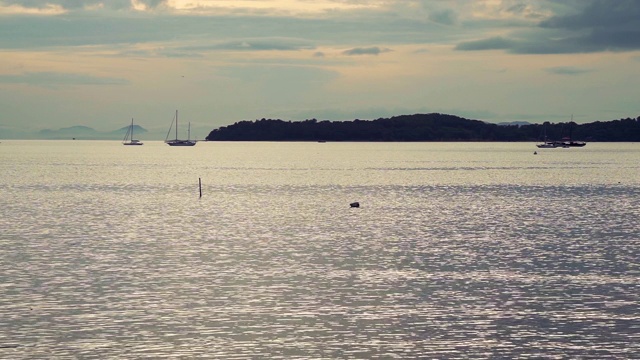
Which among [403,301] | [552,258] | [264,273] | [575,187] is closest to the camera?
[403,301]

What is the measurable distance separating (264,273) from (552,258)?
19319 mm

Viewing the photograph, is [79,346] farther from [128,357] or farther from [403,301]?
[403,301]

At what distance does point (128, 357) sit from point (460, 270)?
85.4ft

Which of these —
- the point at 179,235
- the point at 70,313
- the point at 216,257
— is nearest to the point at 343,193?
the point at 179,235

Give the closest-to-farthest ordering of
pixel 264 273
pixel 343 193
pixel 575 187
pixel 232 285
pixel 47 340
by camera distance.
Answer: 1. pixel 47 340
2. pixel 232 285
3. pixel 264 273
4. pixel 343 193
5. pixel 575 187

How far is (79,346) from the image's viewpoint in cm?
3312

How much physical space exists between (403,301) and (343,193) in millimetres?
93200

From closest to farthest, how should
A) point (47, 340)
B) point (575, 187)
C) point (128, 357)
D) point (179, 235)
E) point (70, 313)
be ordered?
point (128, 357), point (47, 340), point (70, 313), point (179, 235), point (575, 187)

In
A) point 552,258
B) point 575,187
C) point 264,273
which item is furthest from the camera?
point 575,187

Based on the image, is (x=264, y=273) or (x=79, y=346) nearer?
(x=79, y=346)

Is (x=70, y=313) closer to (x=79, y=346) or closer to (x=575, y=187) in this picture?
(x=79, y=346)

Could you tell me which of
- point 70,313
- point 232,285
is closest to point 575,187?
point 232,285

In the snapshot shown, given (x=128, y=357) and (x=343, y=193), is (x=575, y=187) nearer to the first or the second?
(x=343, y=193)

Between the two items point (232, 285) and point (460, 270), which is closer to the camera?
point (232, 285)
